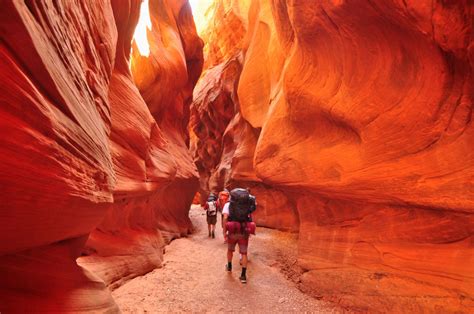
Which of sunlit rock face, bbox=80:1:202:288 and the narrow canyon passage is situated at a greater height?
sunlit rock face, bbox=80:1:202:288

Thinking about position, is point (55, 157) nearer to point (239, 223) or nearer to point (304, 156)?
point (239, 223)

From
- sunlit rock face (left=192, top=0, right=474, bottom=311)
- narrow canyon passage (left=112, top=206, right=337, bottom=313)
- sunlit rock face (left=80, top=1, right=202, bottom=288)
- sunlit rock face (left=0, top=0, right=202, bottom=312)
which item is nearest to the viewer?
sunlit rock face (left=0, top=0, right=202, bottom=312)

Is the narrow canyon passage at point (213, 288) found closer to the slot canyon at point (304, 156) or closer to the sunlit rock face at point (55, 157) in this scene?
the slot canyon at point (304, 156)

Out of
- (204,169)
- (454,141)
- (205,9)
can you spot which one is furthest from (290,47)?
(205,9)

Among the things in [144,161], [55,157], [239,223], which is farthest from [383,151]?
[144,161]

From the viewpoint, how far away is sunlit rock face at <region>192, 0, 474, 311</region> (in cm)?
371

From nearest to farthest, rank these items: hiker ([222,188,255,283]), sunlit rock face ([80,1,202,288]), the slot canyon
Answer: the slot canyon, sunlit rock face ([80,1,202,288]), hiker ([222,188,255,283])

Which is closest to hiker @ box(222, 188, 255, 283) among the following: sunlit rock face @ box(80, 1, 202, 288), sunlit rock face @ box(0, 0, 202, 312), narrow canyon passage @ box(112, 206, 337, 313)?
narrow canyon passage @ box(112, 206, 337, 313)

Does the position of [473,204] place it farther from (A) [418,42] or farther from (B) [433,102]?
(A) [418,42]

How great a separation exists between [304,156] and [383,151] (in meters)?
1.81

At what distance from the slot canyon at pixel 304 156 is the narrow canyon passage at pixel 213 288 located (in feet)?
0.78

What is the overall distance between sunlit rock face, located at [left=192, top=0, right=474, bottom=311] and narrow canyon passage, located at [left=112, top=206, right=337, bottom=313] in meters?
0.60

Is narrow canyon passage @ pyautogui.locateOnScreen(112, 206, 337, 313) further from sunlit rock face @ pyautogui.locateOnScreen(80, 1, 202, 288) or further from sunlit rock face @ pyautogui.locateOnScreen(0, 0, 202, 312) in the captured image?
sunlit rock face @ pyautogui.locateOnScreen(0, 0, 202, 312)

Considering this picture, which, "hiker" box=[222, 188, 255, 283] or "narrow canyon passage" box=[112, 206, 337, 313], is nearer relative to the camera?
"narrow canyon passage" box=[112, 206, 337, 313]
